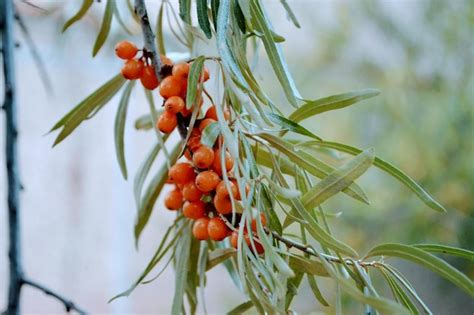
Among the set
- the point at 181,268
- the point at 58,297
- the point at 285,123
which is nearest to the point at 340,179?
the point at 285,123

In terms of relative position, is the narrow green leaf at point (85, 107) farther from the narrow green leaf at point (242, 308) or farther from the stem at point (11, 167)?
the narrow green leaf at point (242, 308)

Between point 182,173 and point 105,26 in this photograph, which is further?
point 105,26

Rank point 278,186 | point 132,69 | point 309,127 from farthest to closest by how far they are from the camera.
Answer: point 309,127 → point 132,69 → point 278,186

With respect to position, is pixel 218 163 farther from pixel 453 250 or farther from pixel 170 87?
pixel 453 250

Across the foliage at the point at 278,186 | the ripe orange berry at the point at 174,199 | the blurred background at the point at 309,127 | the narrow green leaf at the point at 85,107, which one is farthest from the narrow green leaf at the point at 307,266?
the blurred background at the point at 309,127

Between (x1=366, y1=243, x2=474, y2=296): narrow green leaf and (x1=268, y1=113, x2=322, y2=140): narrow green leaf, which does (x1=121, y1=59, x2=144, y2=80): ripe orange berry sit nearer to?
(x1=268, y1=113, x2=322, y2=140): narrow green leaf

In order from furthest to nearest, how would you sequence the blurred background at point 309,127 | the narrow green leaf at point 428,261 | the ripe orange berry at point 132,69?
1. the blurred background at point 309,127
2. the ripe orange berry at point 132,69
3. the narrow green leaf at point 428,261

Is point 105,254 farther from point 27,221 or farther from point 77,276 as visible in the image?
point 27,221
